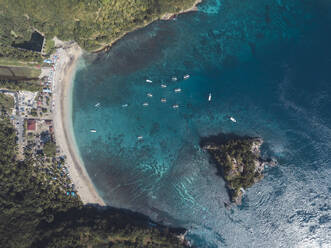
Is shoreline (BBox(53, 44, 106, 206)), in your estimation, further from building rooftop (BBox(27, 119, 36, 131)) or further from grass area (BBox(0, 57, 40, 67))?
grass area (BBox(0, 57, 40, 67))

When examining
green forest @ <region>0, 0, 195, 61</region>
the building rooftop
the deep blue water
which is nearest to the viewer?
green forest @ <region>0, 0, 195, 61</region>

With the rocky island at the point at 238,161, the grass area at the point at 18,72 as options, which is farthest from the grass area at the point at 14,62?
the rocky island at the point at 238,161

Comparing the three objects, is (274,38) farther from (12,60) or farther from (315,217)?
(12,60)

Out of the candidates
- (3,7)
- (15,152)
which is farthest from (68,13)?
(15,152)

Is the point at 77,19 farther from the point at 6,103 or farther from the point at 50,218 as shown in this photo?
the point at 50,218

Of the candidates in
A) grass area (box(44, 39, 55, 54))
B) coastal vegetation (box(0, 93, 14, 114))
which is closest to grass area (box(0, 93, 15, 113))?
coastal vegetation (box(0, 93, 14, 114))

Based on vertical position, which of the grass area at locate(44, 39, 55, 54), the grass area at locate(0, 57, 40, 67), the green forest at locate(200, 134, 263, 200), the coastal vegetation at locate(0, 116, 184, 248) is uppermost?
the grass area at locate(44, 39, 55, 54)
